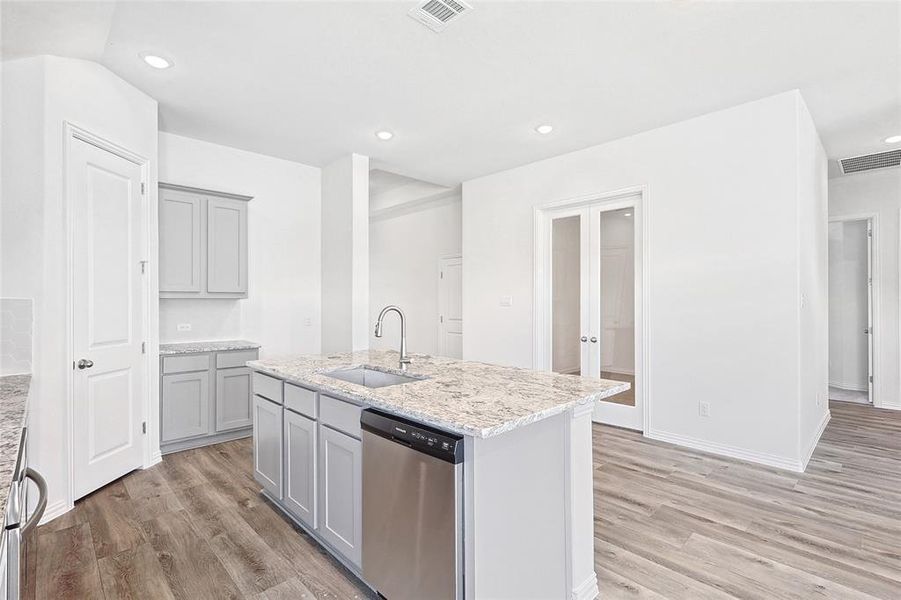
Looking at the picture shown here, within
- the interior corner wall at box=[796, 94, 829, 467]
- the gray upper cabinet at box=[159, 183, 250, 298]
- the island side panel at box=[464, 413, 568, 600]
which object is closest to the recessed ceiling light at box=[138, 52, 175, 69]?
the gray upper cabinet at box=[159, 183, 250, 298]

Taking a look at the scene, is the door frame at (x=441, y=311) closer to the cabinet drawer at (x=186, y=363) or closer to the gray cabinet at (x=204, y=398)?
the gray cabinet at (x=204, y=398)

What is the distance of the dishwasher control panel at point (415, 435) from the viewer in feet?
5.16

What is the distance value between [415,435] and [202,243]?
3440 mm

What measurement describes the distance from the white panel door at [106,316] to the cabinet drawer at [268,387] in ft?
3.59

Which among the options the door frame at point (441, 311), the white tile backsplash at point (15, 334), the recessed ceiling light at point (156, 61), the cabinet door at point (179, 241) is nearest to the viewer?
the white tile backsplash at point (15, 334)

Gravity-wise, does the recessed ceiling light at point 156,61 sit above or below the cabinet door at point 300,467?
above

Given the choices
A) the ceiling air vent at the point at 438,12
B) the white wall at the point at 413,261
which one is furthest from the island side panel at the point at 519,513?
the white wall at the point at 413,261

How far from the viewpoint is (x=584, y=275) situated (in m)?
4.69

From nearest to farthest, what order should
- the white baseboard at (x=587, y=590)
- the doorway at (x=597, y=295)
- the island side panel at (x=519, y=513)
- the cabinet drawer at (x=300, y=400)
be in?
the island side panel at (x=519, y=513)
the white baseboard at (x=587, y=590)
the cabinet drawer at (x=300, y=400)
the doorway at (x=597, y=295)

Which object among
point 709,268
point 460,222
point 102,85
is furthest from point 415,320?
point 102,85

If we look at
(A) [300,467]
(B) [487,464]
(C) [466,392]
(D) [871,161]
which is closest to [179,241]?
(A) [300,467]

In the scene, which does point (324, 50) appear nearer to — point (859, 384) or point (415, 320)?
point (415, 320)

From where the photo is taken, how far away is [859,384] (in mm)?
5895

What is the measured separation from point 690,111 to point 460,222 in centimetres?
346
